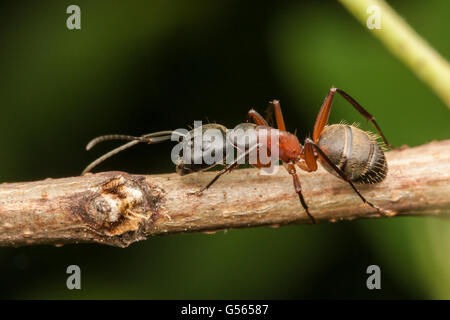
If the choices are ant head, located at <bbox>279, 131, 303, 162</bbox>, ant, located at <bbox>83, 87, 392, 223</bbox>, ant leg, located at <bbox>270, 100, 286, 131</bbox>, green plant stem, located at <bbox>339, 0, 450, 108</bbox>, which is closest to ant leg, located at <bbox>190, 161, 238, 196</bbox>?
ant, located at <bbox>83, 87, 392, 223</bbox>

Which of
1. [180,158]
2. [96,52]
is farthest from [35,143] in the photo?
[180,158]

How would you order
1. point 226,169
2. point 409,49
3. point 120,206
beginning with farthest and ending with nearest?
point 226,169 < point 120,206 < point 409,49

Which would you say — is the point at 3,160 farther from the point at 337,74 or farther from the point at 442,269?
the point at 442,269

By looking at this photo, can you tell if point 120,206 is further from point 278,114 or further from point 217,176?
point 278,114

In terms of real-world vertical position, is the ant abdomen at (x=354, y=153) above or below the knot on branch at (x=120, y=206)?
above

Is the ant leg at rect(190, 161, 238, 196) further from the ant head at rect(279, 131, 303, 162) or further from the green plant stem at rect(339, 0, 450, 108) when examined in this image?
the green plant stem at rect(339, 0, 450, 108)

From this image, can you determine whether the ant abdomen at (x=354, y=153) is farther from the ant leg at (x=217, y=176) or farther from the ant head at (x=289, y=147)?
the ant leg at (x=217, y=176)

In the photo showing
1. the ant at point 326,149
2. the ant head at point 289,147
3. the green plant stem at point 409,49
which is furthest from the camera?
the ant head at point 289,147

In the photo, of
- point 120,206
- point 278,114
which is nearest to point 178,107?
point 278,114

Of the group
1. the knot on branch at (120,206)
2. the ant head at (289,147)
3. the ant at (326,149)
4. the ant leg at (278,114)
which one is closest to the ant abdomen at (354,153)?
the ant at (326,149)
